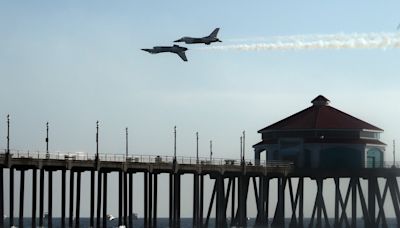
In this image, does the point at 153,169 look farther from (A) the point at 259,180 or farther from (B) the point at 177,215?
(A) the point at 259,180

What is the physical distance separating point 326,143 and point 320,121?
4607 mm

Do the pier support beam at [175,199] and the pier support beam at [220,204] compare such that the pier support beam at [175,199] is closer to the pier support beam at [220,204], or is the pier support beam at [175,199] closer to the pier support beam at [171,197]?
the pier support beam at [171,197]

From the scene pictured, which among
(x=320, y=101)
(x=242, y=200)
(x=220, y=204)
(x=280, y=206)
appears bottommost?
(x=280, y=206)

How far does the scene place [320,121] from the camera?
169 metres

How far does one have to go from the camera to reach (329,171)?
16075cm

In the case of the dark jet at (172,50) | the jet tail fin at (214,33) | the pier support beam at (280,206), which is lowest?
the pier support beam at (280,206)

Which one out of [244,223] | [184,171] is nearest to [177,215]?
[184,171]

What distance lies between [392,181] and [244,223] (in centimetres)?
2108

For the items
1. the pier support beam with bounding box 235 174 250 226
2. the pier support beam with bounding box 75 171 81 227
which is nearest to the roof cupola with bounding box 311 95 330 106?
the pier support beam with bounding box 235 174 250 226

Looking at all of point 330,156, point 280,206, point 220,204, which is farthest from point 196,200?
point 330,156

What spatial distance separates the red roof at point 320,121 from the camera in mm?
166625

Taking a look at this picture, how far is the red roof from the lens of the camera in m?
167

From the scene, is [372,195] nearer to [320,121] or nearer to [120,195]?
[320,121]

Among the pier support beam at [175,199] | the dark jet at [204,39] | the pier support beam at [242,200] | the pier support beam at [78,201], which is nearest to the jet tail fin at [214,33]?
the dark jet at [204,39]
